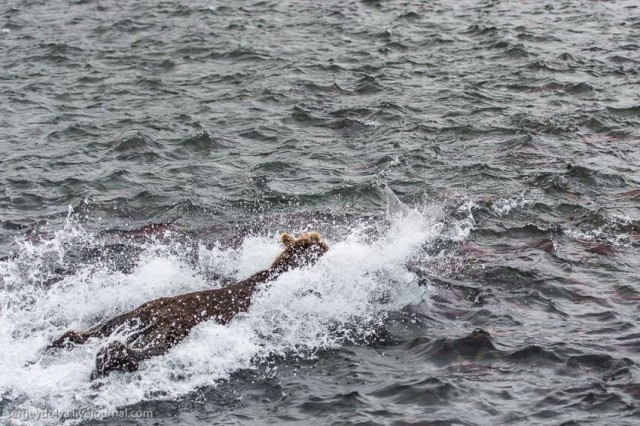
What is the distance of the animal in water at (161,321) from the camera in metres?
10.3

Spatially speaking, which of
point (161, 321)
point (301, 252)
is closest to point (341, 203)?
point (301, 252)

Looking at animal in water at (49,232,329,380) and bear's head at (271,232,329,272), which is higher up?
bear's head at (271,232,329,272)

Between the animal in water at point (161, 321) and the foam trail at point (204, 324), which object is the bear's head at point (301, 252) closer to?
the animal in water at point (161, 321)

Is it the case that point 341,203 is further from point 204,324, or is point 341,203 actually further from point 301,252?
point 204,324

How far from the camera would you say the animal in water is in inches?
404

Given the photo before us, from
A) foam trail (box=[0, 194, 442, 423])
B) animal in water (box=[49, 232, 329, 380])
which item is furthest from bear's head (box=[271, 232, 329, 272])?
foam trail (box=[0, 194, 442, 423])

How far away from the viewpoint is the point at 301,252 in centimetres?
1164

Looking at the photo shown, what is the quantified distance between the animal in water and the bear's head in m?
0.05

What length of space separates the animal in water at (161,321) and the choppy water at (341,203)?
7.1 inches

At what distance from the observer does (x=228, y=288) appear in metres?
11.2

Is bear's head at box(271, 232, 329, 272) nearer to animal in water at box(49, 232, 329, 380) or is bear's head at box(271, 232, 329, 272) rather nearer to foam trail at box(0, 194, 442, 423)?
animal in water at box(49, 232, 329, 380)

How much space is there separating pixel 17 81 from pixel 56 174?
5.70 metres

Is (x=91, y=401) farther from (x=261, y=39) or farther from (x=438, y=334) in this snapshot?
(x=261, y=39)

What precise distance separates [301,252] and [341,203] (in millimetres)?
3493
